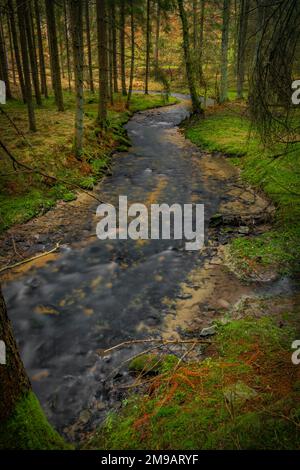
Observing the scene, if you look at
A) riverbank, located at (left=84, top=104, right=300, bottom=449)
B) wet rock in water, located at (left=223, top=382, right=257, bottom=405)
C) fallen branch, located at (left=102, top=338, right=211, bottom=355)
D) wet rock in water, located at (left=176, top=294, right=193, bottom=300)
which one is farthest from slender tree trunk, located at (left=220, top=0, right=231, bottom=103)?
wet rock in water, located at (left=223, top=382, right=257, bottom=405)

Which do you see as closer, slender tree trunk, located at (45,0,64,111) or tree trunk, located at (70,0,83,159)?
tree trunk, located at (70,0,83,159)

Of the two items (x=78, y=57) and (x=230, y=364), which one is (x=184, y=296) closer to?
(x=230, y=364)

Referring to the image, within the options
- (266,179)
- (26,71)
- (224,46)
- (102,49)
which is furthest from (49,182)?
(224,46)

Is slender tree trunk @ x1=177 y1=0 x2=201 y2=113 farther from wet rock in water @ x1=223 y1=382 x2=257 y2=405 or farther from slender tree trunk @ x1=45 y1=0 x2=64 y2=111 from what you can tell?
wet rock in water @ x1=223 y1=382 x2=257 y2=405

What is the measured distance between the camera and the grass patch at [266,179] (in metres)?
8.25

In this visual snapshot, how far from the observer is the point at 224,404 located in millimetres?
4027

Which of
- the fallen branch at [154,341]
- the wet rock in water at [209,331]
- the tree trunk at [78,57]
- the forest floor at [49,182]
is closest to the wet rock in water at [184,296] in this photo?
the wet rock in water at [209,331]

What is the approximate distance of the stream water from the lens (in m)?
5.14

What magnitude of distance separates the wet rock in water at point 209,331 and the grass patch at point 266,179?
2.42 meters

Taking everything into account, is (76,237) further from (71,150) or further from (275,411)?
(275,411)

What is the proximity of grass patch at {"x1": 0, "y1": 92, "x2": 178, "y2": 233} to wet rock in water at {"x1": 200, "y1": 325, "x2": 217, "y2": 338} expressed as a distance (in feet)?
11.4

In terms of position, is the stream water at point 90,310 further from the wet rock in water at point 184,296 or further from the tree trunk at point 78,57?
the tree trunk at point 78,57

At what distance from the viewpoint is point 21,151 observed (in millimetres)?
12773

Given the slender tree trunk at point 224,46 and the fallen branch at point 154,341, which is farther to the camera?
the slender tree trunk at point 224,46
